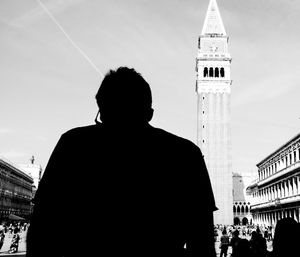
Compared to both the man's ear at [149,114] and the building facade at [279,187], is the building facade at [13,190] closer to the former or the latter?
the building facade at [279,187]

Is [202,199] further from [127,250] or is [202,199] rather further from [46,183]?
[46,183]

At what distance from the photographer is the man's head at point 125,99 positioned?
206 cm

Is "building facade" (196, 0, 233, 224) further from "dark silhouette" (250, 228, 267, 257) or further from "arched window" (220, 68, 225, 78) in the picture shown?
"dark silhouette" (250, 228, 267, 257)

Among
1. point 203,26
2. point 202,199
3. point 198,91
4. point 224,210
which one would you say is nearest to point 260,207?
point 224,210

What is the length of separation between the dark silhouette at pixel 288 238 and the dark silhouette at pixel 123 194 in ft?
8.73

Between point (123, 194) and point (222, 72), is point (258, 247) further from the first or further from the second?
point (222, 72)

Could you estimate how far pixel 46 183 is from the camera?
1959 mm

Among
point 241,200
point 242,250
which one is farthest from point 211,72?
point 242,250

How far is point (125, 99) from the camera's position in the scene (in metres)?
2.08

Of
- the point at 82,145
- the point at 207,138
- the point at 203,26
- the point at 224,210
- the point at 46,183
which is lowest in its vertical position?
the point at 46,183

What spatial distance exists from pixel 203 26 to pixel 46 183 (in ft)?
254

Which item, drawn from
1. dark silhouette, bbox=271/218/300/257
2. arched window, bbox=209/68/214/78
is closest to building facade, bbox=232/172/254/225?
arched window, bbox=209/68/214/78

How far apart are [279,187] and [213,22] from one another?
33.6m

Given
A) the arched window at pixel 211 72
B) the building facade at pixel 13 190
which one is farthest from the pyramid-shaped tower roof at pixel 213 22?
the building facade at pixel 13 190
